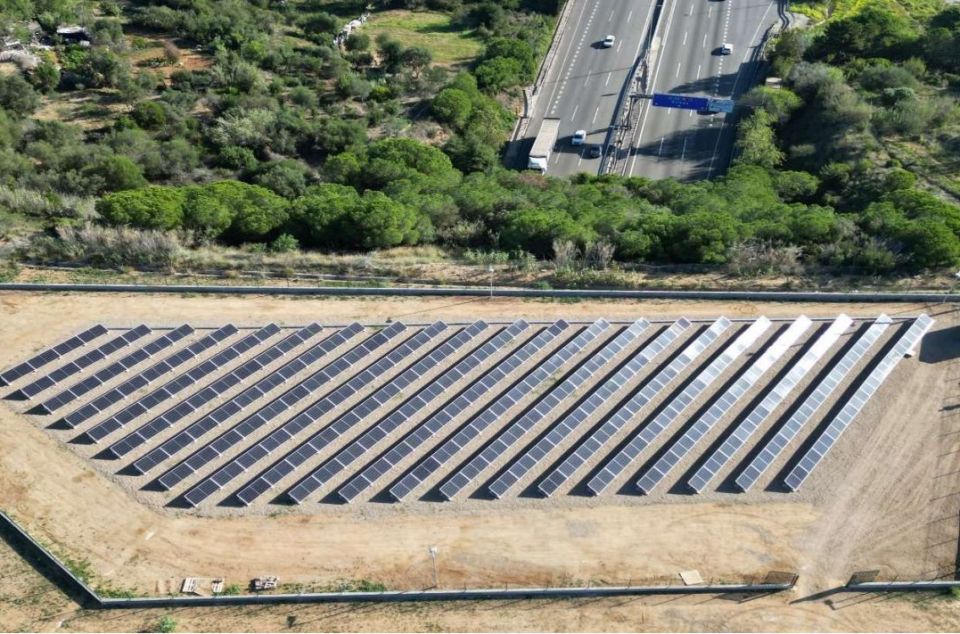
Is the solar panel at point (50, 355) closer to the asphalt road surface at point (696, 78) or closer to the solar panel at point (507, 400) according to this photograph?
the solar panel at point (507, 400)

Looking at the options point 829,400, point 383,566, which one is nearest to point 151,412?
point 383,566

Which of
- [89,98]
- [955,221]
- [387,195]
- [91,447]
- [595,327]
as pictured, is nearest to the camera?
[91,447]

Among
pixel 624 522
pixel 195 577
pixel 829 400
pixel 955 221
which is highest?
pixel 955 221

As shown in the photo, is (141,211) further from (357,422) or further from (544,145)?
(544,145)

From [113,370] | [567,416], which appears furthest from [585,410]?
[113,370]

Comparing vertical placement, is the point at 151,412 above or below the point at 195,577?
above

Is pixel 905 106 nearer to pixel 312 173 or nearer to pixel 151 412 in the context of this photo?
pixel 312 173

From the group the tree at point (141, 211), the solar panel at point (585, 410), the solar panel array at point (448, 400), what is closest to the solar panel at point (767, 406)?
the solar panel array at point (448, 400)
